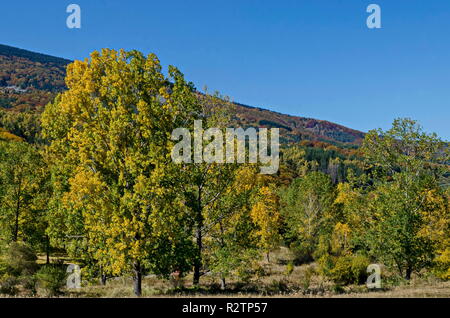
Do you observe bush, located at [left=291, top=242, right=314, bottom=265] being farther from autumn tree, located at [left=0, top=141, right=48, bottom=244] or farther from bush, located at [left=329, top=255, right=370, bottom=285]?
autumn tree, located at [left=0, top=141, right=48, bottom=244]

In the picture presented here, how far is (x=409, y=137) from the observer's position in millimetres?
28828

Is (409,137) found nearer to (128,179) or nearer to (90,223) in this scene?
(128,179)

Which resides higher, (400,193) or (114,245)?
(400,193)

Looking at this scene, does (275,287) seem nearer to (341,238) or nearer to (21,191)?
(21,191)

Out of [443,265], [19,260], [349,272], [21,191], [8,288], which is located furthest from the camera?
[21,191]

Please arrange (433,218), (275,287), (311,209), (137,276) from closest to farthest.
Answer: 1. (137,276)
2. (275,287)
3. (433,218)
4. (311,209)

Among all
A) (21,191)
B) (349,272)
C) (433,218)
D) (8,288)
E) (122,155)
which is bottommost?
(349,272)

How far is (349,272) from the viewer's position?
35438 millimetres

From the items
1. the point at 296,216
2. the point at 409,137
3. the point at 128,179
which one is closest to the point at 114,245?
the point at 128,179

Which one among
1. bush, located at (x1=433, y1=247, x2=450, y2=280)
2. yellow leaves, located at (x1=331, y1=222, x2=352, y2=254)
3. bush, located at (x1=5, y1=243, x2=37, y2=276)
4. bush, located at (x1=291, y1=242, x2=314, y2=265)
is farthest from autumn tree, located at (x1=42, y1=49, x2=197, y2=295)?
bush, located at (x1=291, y1=242, x2=314, y2=265)

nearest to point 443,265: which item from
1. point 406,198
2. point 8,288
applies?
point 406,198

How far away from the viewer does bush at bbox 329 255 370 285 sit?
1383 inches

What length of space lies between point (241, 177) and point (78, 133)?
11719 millimetres

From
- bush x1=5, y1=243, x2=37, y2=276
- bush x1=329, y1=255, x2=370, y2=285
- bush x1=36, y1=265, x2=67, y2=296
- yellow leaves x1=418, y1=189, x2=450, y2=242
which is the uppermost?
yellow leaves x1=418, y1=189, x2=450, y2=242
